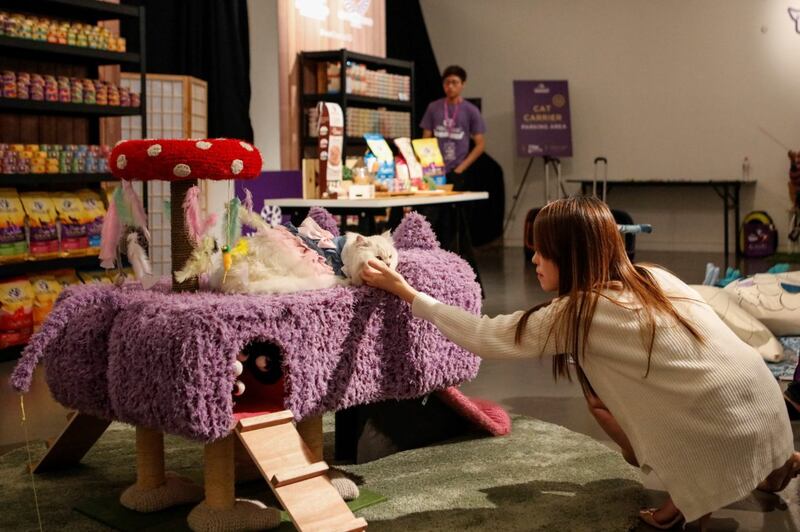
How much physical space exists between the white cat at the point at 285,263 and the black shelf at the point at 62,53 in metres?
2.73

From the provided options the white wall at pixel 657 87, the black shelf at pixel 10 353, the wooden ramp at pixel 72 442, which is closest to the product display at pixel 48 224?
the black shelf at pixel 10 353

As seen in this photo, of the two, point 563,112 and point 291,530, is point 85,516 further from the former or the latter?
point 563,112

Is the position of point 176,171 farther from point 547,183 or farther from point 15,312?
point 547,183

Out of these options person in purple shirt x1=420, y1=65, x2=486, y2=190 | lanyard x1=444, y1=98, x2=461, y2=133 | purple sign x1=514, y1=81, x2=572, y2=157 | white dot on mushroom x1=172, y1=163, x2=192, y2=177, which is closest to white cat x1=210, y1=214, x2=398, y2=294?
white dot on mushroom x1=172, y1=163, x2=192, y2=177

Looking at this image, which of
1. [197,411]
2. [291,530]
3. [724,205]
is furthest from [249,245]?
[724,205]

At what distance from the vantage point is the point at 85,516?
2.59 m

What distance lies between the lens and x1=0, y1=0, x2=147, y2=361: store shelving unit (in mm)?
4848

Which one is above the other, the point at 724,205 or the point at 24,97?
the point at 24,97

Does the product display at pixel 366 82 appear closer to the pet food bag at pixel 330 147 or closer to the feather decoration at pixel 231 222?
the pet food bag at pixel 330 147

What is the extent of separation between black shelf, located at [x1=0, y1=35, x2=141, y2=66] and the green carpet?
2.33 m

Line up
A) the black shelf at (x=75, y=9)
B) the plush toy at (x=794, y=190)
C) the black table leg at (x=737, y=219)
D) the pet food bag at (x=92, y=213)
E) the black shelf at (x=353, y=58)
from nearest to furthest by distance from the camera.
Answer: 1. the black shelf at (x=75, y=9)
2. the pet food bag at (x=92, y=213)
3. the black shelf at (x=353, y=58)
4. the plush toy at (x=794, y=190)
5. the black table leg at (x=737, y=219)

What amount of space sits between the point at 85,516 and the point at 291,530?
1.84ft

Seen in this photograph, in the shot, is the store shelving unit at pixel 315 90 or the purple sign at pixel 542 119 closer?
the store shelving unit at pixel 315 90

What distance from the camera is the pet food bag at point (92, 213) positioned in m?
5.26
